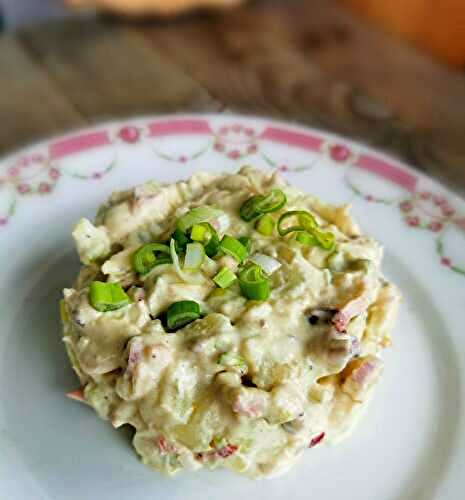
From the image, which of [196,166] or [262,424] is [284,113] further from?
[262,424]

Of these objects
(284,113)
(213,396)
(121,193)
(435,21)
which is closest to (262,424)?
(213,396)

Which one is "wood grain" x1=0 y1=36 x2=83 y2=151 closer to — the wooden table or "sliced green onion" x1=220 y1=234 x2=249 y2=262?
the wooden table

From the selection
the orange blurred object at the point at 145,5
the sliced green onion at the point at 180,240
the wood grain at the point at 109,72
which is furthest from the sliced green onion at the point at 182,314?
the orange blurred object at the point at 145,5

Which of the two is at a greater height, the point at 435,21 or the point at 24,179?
the point at 435,21

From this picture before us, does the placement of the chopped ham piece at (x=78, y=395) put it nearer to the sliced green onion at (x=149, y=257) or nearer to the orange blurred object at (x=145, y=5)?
the sliced green onion at (x=149, y=257)

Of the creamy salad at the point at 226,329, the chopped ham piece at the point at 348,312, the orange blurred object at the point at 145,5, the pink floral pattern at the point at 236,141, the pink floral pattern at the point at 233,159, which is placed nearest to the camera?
the creamy salad at the point at 226,329
